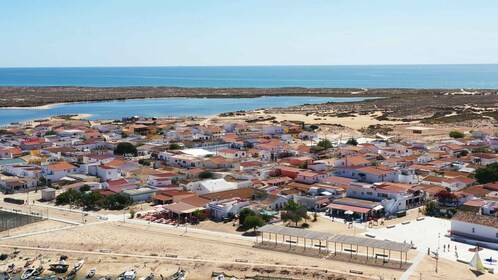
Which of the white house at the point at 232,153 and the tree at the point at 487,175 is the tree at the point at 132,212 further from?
the tree at the point at 487,175

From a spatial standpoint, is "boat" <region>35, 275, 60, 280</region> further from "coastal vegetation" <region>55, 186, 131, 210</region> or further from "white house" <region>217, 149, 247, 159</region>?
"white house" <region>217, 149, 247, 159</region>

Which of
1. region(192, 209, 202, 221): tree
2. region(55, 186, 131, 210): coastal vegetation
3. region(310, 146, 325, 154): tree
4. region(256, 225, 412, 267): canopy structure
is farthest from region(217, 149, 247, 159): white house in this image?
region(256, 225, 412, 267): canopy structure

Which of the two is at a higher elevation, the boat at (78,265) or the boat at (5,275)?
the boat at (78,265)

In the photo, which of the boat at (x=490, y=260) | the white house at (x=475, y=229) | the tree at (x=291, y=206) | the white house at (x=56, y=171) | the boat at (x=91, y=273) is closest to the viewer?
the boat at (x=91, y=273)

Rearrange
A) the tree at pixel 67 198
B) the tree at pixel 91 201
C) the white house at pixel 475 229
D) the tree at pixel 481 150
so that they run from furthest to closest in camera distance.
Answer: the tree at pixel 481 150 → the tree at pixel 67 198 → the tree at pixel 91 201 → the white house at pixel 475 229

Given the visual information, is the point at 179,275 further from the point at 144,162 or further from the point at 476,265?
the point at 144,162

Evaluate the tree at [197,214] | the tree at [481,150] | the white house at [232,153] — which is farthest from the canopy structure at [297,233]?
the tree at [481,150]

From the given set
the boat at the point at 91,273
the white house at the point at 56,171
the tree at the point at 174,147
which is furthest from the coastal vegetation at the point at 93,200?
the tree at the point at 174,147

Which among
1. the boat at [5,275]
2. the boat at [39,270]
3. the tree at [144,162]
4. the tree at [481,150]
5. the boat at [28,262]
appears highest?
the tree at [481,150]

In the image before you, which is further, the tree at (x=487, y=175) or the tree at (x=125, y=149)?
the tree at (x=125, y=149)
